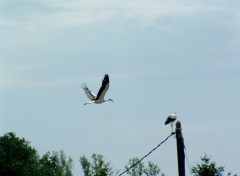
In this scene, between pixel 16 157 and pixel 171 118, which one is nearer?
pixel 171 118

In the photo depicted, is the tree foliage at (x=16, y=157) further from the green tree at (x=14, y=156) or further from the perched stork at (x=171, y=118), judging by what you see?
the perched stork at (x=171, y=118)

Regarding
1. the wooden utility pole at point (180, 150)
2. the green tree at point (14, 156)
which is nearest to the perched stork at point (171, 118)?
the wooden utility pole at point (180, 150)

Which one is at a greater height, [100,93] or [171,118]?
[100,93]

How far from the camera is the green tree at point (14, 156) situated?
349 feet

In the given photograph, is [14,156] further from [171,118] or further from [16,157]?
[171,118]

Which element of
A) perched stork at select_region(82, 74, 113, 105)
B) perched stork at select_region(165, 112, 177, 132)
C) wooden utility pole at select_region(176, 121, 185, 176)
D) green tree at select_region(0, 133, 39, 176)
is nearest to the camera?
wooden utility pole at select_region(176, 121, 185, 176)

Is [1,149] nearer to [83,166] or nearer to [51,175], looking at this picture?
[51,175]

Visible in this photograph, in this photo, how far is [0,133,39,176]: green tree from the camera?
106 metres

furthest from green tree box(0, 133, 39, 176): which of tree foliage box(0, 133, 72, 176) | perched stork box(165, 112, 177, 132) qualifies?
perched stork box(165, 112, 177, 132)

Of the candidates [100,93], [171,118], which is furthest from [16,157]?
[171,118]

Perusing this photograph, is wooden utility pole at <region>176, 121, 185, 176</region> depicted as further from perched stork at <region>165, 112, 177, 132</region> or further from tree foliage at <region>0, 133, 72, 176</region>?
tree foliage at <region>0, 133, 72, 176</region>

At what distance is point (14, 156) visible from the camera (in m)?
A: 107

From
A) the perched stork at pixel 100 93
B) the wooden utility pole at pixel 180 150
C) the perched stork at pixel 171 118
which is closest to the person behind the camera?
the wooden utility pole at pixel 180 150

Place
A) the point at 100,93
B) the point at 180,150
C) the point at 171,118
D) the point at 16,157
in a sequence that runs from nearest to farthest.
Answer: the point at 180,150
the point at 171,118
the point at 100,93
the point at 16,157
